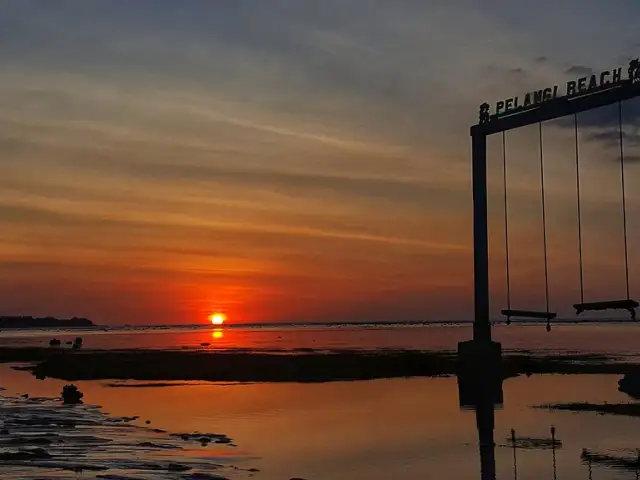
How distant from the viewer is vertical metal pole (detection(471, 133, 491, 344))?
135 ft

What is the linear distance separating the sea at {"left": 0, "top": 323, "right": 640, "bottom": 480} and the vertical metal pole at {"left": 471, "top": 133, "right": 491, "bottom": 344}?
11.8ft

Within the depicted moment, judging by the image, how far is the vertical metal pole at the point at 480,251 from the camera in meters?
41.2

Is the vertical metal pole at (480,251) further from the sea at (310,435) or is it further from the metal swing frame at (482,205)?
the sea at (310,435)

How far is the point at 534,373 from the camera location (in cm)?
5181

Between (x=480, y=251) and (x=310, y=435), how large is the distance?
1777 cm

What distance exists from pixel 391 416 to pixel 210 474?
13.7 metres

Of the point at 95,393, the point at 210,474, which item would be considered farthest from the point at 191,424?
the point at 95,393

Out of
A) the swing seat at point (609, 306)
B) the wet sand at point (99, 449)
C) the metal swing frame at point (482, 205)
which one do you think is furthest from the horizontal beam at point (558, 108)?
the wet sand at point (99, 449)

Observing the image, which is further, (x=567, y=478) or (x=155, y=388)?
(x=155, y=388)

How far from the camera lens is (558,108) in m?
37.3

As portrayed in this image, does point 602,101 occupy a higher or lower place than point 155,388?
higher

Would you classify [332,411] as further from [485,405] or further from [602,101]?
[602,101]

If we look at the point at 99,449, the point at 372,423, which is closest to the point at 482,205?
the point at 372,423

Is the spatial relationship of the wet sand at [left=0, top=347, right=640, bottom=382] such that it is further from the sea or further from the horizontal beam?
the horizontal beam
